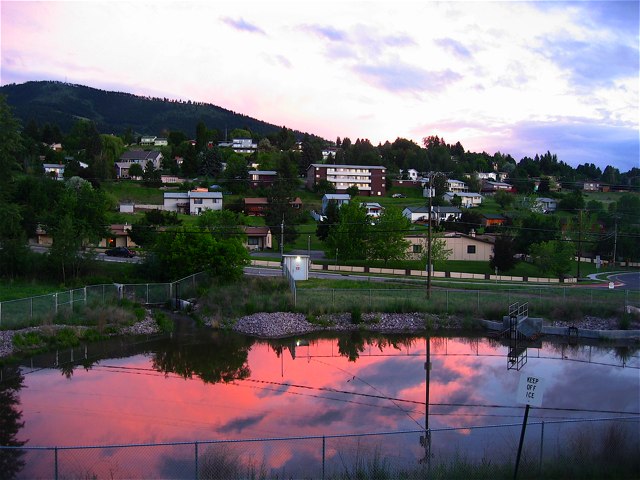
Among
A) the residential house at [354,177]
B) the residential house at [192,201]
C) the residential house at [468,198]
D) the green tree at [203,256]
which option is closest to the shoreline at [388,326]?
the green tree at [203,256]

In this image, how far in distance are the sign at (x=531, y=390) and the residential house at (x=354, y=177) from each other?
110050mm

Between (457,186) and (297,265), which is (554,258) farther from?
(457,186)

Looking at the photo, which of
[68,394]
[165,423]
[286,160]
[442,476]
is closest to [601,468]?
[442,476]

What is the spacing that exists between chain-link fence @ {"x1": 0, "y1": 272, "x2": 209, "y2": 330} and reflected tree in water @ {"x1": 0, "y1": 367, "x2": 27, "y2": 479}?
6.53 m

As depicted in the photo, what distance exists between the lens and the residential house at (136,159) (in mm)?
132375

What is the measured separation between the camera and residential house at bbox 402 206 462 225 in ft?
301

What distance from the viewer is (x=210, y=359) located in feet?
85.8

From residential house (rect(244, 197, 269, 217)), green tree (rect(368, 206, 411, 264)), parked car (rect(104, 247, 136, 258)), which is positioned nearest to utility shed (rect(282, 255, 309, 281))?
green tree (rect(368, 206, 411, 264))

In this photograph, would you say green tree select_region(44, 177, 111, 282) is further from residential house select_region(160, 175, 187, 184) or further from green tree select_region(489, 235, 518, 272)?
residential house select_region(160, 175, 187, 184)

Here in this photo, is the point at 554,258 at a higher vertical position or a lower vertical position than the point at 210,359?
higher

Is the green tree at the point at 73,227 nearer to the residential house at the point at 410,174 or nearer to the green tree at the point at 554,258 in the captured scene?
the green tree at the point at 554,258

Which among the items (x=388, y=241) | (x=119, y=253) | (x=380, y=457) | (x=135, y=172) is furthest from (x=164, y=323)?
(x=135, y=172)

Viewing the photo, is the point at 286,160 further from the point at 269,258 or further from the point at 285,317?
the point at 285,317

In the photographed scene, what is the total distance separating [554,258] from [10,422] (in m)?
56.2
